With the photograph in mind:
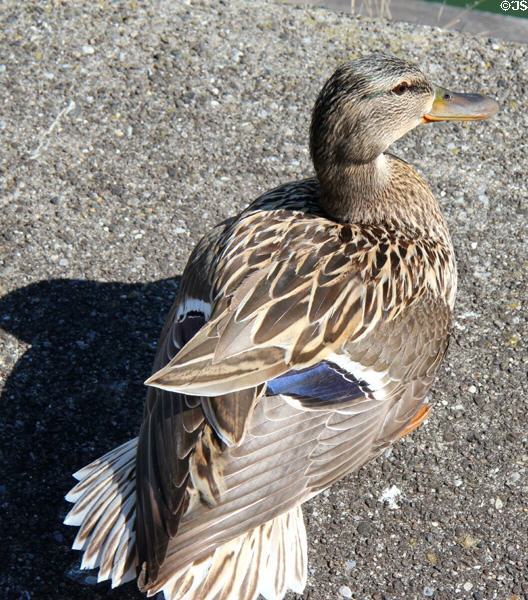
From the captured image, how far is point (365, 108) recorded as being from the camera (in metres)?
2.94

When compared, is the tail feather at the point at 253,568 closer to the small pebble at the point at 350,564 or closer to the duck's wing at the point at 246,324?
the duck's wing at the point at 246,324

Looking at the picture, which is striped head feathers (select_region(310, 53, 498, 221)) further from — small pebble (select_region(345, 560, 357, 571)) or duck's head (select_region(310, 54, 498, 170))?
small pebble (select_region(345, 560, 357, 571))

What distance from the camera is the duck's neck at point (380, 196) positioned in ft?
10.1

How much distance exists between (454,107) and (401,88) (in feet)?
1.03

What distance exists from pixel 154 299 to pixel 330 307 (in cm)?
A: 131

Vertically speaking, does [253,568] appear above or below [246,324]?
below

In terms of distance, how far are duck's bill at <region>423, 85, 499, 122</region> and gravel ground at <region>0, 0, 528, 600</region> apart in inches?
37.0

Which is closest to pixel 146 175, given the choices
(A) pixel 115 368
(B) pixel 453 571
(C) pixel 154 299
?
(C) pixel 154 299

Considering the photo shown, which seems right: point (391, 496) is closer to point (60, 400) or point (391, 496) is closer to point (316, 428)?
point (316, 428)

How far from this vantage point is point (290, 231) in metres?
3.00

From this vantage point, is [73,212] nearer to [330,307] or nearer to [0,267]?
[0,267]

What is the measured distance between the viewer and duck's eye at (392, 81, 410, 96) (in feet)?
9.82

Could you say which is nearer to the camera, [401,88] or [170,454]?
[170,454]

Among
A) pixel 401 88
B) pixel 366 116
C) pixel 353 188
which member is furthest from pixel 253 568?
pixel 401 88
